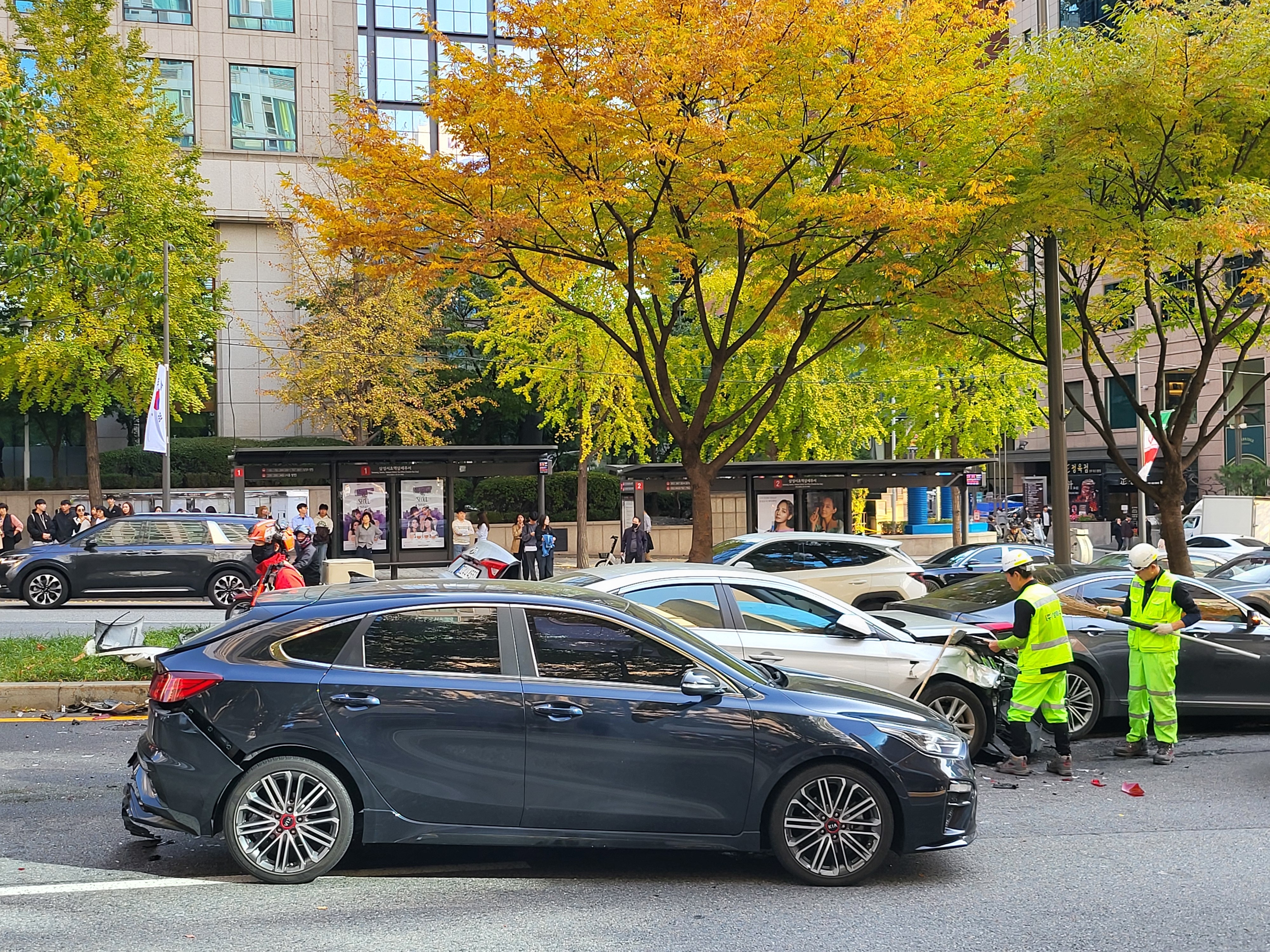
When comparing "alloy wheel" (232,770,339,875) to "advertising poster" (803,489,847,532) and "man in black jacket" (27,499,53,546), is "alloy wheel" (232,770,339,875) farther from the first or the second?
"advertising poster" (803,489,847,532)

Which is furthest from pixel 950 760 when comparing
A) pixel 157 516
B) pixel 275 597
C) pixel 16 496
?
pixel 16 496

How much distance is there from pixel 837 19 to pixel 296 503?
16.6m

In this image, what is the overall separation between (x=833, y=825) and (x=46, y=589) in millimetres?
17608

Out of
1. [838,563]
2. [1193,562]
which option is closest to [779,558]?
[838,563]

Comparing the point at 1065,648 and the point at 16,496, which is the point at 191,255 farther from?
the point at 1065,648

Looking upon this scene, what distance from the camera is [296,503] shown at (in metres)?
25.6

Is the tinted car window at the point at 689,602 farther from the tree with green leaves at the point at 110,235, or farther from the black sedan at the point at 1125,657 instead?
the tree with green leaves at the point at 110,235

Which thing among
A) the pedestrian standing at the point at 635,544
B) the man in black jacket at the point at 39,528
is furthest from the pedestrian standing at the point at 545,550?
the man in black jacket at the point at 39,528

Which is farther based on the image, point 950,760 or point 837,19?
point 837,19

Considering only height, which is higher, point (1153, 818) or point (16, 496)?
point (16, 496)

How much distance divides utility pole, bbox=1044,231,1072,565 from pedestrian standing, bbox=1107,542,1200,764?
6.29 m

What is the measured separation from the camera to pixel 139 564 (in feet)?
65.6

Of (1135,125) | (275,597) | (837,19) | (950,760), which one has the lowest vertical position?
(950,760)

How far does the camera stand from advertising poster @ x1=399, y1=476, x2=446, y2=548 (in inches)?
994
